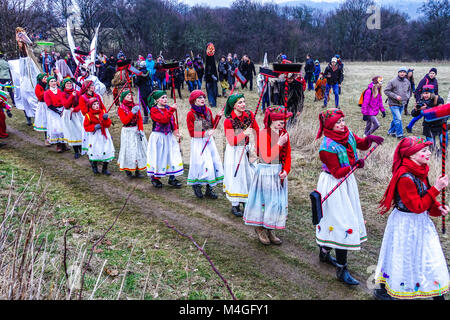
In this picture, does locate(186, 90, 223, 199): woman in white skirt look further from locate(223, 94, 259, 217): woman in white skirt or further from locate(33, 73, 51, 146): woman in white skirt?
locate(33, 73, 51, 146): woman in white skirt

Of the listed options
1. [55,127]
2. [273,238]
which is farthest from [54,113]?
A: [273,238]

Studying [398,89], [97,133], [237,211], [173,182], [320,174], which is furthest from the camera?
[398,89]

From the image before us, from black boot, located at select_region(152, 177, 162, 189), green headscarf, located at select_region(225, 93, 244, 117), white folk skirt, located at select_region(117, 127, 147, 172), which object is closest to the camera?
green headscarf, located at select_region(225, 93, 244, 117)

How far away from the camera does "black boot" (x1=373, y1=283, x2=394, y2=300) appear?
3716 mm

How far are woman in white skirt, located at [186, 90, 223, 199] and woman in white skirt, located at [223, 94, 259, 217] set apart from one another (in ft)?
2.25

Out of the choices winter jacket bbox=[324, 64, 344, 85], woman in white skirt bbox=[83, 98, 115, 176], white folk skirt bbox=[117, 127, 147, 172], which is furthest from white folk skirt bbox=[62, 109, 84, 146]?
winter jacket bbox=[324, 64, 344, 85]

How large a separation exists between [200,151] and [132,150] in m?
1.85

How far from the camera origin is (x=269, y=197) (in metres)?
4.70

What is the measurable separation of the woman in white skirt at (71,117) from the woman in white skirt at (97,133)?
4.54 feet

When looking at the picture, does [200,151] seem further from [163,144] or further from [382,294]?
[382,294]

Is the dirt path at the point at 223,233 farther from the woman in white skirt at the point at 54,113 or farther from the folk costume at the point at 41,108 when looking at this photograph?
the folk costume at the point at 41,108

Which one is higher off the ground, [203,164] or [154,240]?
[203,164]

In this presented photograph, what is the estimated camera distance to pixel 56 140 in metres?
9.46

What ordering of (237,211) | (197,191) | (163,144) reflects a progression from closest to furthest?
(237,211), (197,191), (163,144)
